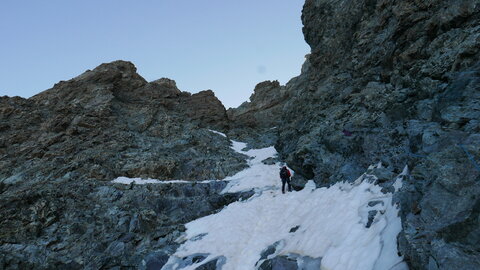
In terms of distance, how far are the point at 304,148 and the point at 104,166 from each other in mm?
17411

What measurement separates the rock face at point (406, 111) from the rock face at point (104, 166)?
26.8ft

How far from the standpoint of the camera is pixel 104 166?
1136 inches

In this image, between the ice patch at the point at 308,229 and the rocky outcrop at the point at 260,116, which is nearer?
the ice patch at the point at 308,229

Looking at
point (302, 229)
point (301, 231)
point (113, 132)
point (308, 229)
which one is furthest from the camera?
point (113, 132)

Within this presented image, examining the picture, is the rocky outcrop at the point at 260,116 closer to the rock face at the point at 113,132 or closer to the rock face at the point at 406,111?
the rock face at the point at 113,132

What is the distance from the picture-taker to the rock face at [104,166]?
19.6 metres

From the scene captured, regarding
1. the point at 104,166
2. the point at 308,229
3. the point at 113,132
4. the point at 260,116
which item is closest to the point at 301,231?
the point at 308,229

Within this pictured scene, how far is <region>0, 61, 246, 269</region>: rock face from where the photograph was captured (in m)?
19.6

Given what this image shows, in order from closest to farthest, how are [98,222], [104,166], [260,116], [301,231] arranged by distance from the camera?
1. [301,231]
2. [98,222]
3. [104,166]
4. [260,116]

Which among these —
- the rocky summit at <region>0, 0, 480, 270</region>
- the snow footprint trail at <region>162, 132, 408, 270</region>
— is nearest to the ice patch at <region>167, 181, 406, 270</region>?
the snow footprint trail at <region>162, 132, 408, 270</region>

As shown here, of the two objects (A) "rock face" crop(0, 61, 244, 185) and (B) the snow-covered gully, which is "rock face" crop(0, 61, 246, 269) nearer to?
(A) "rock face" crop(0, 61, 244, 185)

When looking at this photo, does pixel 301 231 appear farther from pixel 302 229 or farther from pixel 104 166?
pixel 104 166

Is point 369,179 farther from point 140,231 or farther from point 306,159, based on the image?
point 140,231

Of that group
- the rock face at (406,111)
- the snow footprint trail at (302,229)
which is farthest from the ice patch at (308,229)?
the rock face at (406,111)
